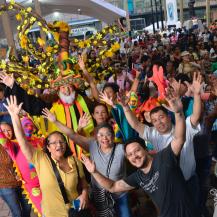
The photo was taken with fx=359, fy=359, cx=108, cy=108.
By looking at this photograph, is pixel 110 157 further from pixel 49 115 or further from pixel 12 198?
pixel 12 198

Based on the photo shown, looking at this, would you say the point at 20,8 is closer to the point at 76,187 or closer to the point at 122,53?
the point at 76,187

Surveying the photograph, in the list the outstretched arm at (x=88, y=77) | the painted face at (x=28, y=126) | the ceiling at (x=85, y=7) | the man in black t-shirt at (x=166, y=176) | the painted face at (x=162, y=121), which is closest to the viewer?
the man in black t-shirt at (x=166, y=176)

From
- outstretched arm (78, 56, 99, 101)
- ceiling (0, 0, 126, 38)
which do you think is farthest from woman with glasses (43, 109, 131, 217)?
ceiling (0, 0, 126, 38)

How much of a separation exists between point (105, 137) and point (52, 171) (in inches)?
21.7

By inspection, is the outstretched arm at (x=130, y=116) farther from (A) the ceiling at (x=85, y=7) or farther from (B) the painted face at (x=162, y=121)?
(A) the ceiling at (x=85, y=7)

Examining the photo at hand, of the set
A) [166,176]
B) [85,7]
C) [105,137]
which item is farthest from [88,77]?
[85,7]

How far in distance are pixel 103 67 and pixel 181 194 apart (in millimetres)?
3415

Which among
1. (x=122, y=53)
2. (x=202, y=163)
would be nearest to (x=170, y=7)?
(x=122, y=53)

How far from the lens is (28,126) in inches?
161

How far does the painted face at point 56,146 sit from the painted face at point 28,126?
3.50 ft

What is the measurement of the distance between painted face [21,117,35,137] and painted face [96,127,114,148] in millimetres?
1169

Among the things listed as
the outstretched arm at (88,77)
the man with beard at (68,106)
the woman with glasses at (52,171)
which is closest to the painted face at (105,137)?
the woman with glasses at (52,171)

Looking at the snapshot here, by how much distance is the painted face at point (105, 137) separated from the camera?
10.2 feet

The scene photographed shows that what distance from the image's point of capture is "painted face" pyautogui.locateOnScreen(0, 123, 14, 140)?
12.0 feet
